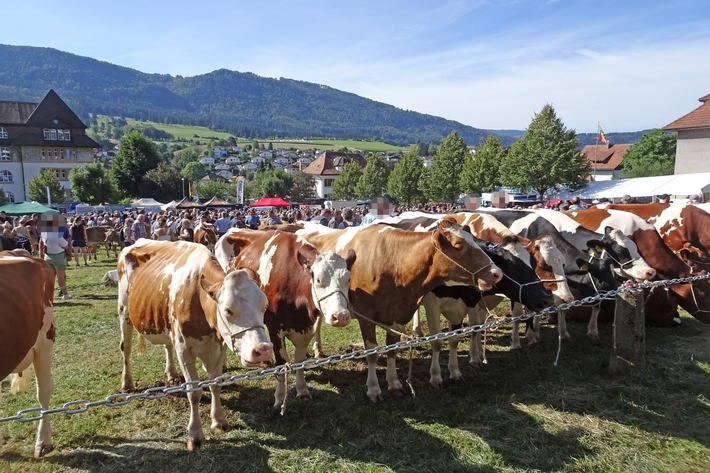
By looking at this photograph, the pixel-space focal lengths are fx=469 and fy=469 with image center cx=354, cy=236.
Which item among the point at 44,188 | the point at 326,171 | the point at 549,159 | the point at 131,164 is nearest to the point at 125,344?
the point at 549,159

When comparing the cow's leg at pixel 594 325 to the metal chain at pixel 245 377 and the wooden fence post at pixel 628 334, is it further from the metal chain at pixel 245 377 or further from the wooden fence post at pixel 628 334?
the metal chain at pixel 245 377

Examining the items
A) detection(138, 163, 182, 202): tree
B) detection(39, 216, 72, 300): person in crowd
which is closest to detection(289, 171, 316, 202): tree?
detection(138, 163, 182, 202): tree

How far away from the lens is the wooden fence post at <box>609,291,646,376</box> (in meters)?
5.92

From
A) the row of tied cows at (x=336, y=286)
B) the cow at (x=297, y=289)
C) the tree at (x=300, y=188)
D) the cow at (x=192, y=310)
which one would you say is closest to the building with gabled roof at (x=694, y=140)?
the row of tied cows at (x=336, y=286)

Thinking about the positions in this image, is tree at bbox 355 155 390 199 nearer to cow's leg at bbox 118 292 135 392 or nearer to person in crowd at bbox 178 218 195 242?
person in crowd at bbox 178 218 195 242

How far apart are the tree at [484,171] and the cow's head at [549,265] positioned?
149ft

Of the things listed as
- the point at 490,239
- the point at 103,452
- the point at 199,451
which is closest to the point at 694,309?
the point at 490,239

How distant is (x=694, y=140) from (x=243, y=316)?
49.6m

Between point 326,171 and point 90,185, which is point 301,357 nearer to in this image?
point 90,185

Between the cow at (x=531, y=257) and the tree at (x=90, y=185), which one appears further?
the tree at (x=90, y=185)

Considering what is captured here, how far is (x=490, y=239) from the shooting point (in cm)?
740

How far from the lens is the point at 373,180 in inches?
3123

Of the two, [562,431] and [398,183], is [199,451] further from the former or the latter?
[398,183]

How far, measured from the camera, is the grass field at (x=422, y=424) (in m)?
4.41
